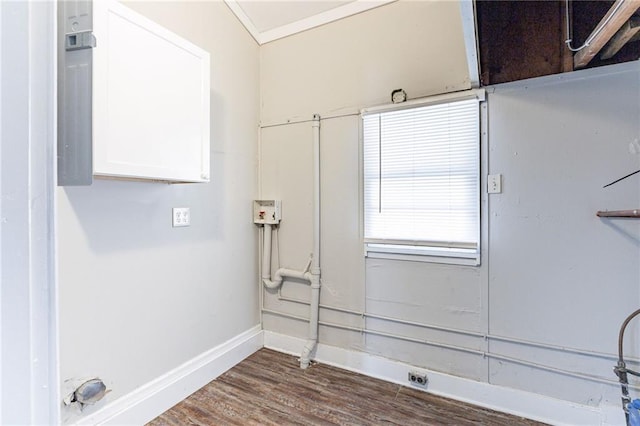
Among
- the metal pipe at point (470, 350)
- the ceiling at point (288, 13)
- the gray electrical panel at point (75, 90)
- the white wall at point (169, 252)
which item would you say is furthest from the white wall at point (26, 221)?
the ceiling at point (288, 13)

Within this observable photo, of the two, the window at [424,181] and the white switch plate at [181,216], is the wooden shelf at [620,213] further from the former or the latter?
the white switch plate at [181,216]

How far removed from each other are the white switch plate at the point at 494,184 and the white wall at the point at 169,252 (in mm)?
1837

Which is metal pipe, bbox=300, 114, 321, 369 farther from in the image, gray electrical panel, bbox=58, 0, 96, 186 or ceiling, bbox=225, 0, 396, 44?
gray electrical panel, bbox=58, 0, 96, 186

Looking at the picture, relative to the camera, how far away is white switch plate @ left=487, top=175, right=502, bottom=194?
1.88 meters

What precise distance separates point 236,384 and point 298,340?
599 millimetres

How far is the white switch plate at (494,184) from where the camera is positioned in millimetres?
1885

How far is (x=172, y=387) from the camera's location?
1938 mm

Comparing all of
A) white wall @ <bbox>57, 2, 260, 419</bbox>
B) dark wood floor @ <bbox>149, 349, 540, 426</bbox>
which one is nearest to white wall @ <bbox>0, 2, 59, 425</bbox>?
Result: white wall @ <bbox>57, 2, 260, 419</bbox>

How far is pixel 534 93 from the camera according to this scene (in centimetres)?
180

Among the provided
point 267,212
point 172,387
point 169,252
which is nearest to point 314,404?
point 172,387

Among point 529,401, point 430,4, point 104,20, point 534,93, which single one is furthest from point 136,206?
point 529,401

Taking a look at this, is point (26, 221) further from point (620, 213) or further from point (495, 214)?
point (620, 213)

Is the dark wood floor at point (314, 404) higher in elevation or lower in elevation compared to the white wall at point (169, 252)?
lower

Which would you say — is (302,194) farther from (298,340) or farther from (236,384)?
(236,384)
